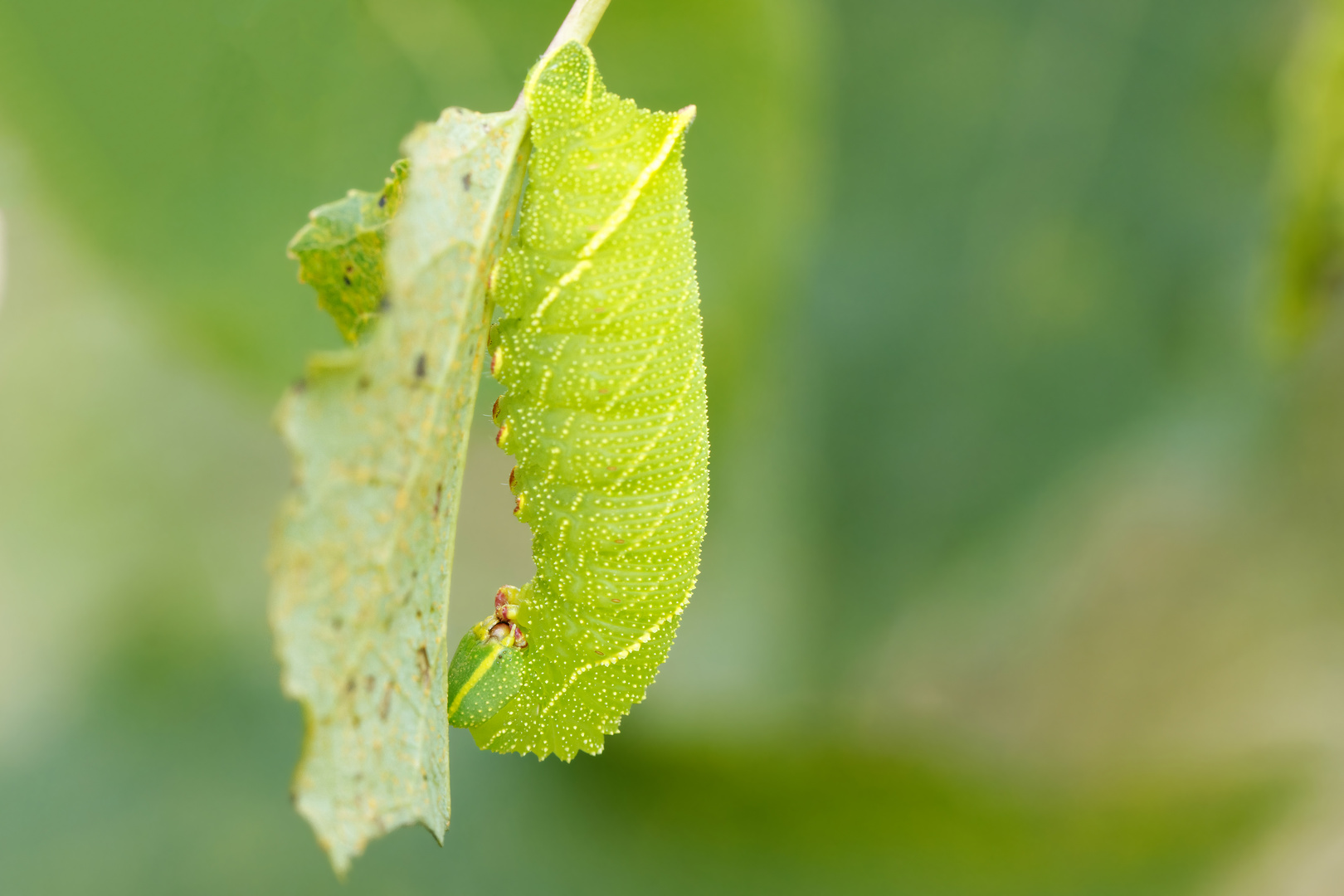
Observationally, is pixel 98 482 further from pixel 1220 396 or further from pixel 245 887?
pixel 1220 396

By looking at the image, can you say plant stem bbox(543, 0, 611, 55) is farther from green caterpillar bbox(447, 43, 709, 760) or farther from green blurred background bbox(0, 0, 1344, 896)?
green blurred background bbox(0, 0, 1344, 896)

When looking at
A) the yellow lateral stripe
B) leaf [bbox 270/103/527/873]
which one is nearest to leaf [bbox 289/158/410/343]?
→ leaf [bbox 270/103/527/873]

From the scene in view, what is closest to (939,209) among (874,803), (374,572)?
(874,803)

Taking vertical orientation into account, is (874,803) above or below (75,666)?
above

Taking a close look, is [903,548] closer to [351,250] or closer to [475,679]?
[475,679]

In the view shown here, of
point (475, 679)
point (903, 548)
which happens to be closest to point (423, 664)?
point (475, 679)

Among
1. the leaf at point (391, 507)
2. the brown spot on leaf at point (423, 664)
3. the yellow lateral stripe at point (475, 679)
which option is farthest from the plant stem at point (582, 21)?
the yellow lateral stripe at point (475, 679)
